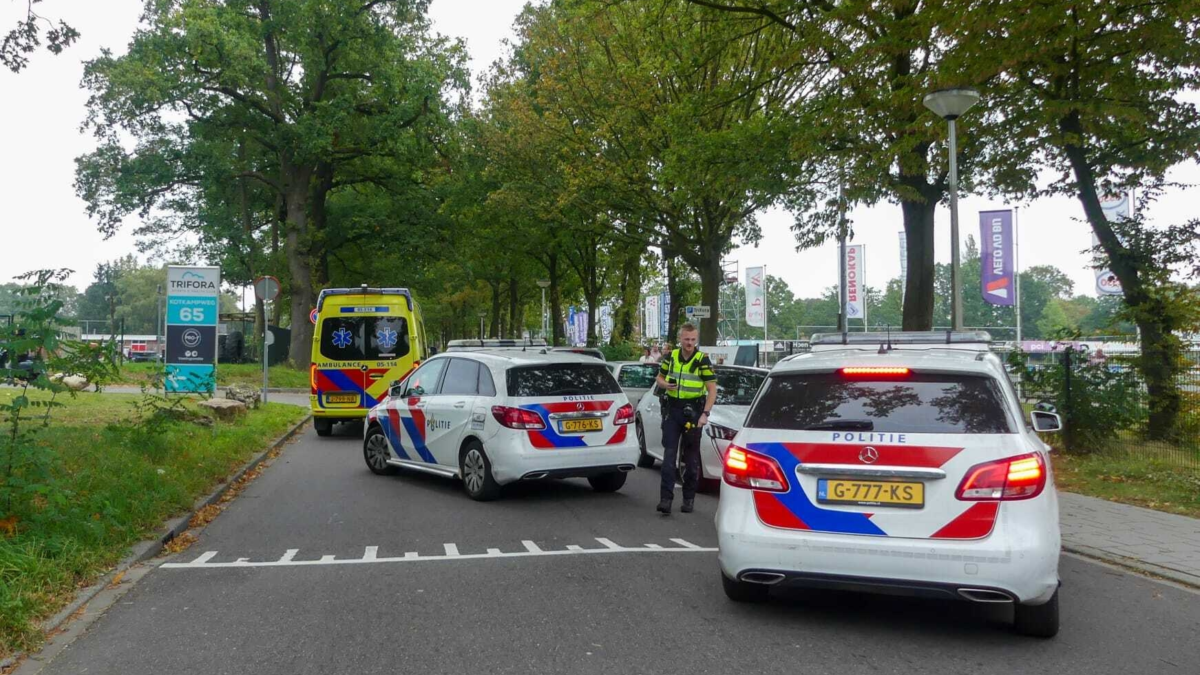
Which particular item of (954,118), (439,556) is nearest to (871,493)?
(439,556)

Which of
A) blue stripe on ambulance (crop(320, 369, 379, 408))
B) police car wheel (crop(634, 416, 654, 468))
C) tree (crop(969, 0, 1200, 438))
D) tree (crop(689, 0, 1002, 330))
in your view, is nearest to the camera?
tree (crop(969, 0, 1200, 438))

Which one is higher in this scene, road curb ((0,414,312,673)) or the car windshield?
the car windshield

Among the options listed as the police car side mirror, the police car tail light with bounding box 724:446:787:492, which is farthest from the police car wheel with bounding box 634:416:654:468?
the police car tail light with bounding box 724:446:787:492

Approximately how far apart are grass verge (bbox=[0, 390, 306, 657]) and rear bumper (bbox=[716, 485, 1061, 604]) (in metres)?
3.92

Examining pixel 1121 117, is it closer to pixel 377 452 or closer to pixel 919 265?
pixel 919 265

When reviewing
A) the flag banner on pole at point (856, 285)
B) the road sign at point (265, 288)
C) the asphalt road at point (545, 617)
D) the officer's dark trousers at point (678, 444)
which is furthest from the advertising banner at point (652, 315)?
the asphalt road at point (545, 617)

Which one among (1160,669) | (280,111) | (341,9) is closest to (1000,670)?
(1160,669)

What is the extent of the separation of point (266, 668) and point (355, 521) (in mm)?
4230

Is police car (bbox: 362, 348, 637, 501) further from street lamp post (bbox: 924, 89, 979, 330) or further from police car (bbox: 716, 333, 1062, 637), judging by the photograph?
street lamp post (bbox: 924, 89, 979, 330)

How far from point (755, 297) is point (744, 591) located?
51.4 meters

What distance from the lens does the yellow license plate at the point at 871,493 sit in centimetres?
493

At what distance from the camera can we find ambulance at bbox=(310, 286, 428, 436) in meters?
16.9

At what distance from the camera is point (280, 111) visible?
31219mm

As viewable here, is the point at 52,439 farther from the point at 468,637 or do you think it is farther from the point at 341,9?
the point at 341,9
